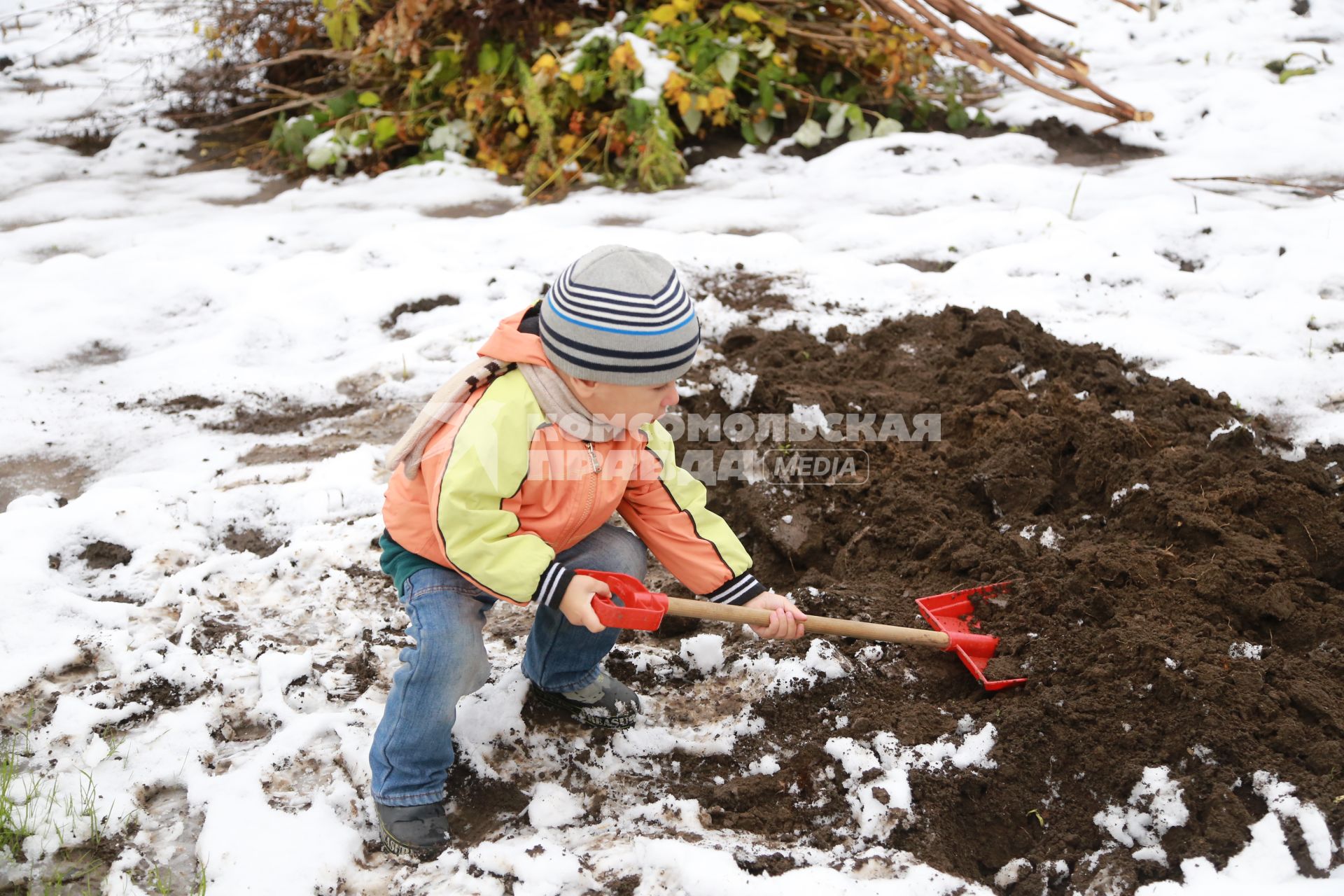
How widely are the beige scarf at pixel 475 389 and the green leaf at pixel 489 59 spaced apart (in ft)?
12.6

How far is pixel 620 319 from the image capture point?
192 cm

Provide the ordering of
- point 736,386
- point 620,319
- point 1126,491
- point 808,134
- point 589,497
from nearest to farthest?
point 620,319
point 589,497
point 1126,491
point 736,386
point 808,134

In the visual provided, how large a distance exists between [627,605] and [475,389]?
530mm

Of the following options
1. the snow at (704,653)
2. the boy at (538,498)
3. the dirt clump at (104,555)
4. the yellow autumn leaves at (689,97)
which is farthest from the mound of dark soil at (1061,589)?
the yellow autumn leaves at (689,97)

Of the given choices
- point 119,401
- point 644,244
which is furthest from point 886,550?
point 119,401

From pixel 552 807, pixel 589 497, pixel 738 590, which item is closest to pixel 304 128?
pixel 589 497

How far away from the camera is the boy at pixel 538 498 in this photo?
1943 millimetres

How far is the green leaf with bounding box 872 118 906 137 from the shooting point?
5.59 metres

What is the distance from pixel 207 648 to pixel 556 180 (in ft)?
11.2

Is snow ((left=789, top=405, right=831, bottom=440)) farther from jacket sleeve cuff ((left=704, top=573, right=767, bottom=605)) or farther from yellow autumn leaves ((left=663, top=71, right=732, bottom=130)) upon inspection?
yellow autumn leaves ((left=663, top=71, right=732, bottom=130))

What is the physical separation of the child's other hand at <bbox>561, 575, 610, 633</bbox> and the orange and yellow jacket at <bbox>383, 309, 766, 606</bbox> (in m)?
0.02

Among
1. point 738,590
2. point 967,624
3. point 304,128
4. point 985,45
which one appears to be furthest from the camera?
point 304,128

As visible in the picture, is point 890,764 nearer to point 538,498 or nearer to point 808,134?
point 538,498

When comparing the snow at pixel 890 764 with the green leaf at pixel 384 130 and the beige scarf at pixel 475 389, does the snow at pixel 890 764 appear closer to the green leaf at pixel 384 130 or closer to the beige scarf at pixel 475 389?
the beige scarf at pixel 475 389
